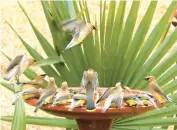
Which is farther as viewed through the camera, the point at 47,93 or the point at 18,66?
the point at 18,66

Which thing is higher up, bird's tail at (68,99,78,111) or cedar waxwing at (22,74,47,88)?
cedar waxwing at (22,74,47,88)

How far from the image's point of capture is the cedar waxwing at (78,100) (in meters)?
1.05

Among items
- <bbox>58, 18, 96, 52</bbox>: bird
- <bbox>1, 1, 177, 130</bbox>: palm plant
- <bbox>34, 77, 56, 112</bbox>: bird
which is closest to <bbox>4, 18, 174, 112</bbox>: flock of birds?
<bbox>34, 77, 56, 112</bbox>: bird

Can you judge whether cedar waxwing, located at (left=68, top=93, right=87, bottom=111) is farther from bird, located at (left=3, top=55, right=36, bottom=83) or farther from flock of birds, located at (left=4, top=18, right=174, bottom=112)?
bird, located at (left=3, top=55, right=36, bottom=83)

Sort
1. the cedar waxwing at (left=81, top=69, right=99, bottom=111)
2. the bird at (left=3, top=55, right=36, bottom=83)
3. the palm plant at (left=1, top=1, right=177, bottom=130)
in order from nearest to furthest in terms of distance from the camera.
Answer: the cedar waxwing at (left=81, top=69, right=99, bottom=111) → the bird at (left=3, top=55, right=36, bottom=83) → the palm plant at (left=1, top=1, right=177, bottom=130)

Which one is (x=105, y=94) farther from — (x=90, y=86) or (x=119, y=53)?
(x=119, y=53)

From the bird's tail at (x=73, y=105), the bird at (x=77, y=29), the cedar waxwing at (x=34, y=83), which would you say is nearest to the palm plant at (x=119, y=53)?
the bird at (x=77, y=29)

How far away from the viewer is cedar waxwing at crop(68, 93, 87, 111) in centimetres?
105

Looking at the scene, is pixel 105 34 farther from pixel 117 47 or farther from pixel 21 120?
pixel 21 120

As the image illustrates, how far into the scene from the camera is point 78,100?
106 cm

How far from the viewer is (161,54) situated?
1638 mm

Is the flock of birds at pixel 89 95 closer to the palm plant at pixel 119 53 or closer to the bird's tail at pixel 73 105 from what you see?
the bird's tail at pixel 73 105

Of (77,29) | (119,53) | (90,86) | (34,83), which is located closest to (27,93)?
(34,83)

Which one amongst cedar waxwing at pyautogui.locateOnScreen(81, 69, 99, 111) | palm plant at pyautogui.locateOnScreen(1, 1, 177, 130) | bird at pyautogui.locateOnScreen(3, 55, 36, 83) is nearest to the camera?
cedar waxwing at pyautogui.locateOnScreen(81, 69, 99, 111)
